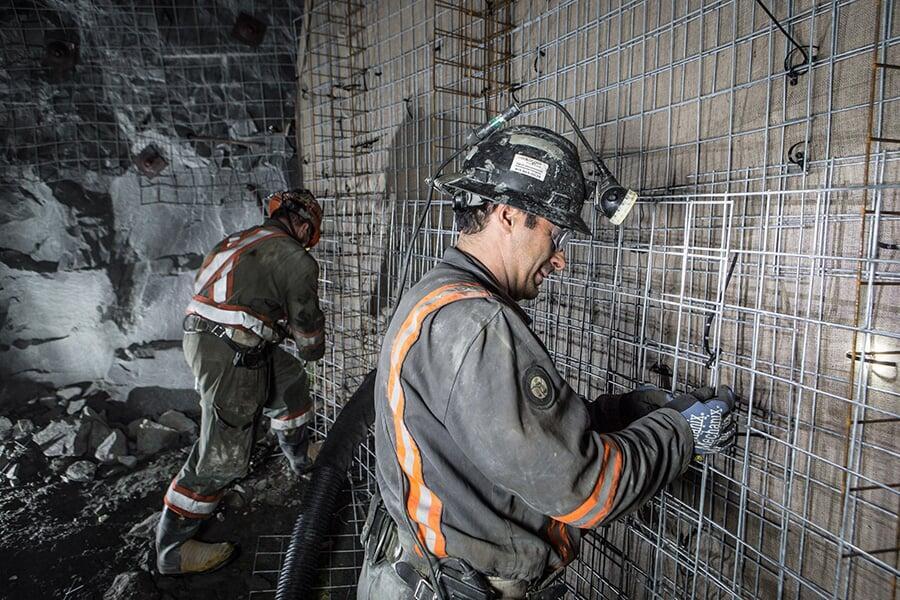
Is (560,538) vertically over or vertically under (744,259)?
under

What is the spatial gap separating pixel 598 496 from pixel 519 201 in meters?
0.73

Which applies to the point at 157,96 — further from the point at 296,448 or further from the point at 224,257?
the point at 296,448

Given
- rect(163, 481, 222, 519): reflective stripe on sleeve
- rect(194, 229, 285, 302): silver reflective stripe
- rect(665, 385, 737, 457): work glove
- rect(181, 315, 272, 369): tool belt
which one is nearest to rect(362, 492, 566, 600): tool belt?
rect(665, 385, 737, 457): work glove

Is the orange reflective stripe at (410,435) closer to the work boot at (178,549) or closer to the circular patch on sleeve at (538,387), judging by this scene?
the circular patch on sleeve at (538,387)

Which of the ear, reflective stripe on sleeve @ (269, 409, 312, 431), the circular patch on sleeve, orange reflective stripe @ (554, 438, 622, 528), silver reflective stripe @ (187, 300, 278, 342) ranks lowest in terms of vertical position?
reflective stripe on sleeve @ (269, 409, 312, 431)

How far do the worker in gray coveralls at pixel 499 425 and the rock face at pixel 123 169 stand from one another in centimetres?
402

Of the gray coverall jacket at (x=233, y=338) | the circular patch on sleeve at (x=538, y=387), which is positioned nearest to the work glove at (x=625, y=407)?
the circular patch on sleeve at (x=538, y=387)

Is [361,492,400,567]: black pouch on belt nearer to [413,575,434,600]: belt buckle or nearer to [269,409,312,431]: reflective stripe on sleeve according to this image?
[413,575,434,600]: belt buckle

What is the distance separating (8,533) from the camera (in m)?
3.31

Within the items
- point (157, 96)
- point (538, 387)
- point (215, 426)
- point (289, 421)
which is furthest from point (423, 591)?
point (157, 96)

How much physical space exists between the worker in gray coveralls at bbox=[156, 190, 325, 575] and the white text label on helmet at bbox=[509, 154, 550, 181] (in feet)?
6.94

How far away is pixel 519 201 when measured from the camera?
1.31 m

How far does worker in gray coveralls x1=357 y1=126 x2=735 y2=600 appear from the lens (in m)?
1.08

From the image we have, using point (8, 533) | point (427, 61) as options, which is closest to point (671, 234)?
point (427, 61)
